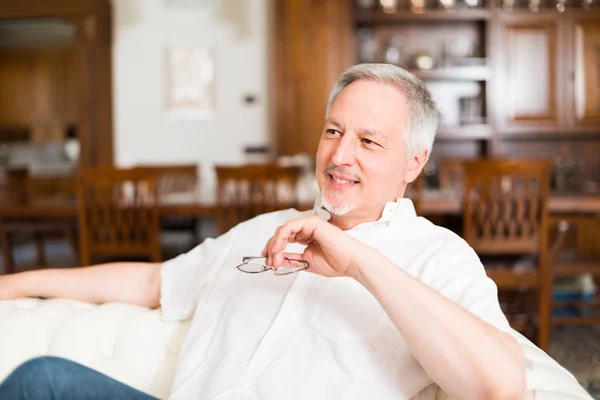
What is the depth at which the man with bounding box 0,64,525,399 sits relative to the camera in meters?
0.96

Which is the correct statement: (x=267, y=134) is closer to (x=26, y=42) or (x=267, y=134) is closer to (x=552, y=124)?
(x=552, y=124)

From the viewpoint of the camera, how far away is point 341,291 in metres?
1.21

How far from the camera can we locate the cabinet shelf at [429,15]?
16.6 feet

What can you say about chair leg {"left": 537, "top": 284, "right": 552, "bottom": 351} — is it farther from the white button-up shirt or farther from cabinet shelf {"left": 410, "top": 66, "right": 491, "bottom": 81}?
cabinet shelf {"left": 410, "top": 66, "right": 491, "bottom": 81}

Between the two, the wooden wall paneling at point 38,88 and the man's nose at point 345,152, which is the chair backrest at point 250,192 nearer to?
the man's nose at point 345,152

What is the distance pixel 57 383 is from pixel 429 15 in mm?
4706

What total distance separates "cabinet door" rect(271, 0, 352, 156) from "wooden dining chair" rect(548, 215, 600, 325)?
7.60 ft

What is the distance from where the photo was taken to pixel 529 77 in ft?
17.0

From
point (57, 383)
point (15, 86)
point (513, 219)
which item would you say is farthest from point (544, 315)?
point (15, 86)

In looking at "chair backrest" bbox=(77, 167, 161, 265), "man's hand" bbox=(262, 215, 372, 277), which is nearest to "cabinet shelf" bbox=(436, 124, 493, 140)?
"chair backrest" bbox=(77, 167, 161, 265)

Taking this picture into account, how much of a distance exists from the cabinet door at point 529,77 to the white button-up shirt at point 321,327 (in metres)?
4.25

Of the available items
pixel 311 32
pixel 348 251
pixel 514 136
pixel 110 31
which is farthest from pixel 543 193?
pixel 110 31

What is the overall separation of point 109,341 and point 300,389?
0.57 meters

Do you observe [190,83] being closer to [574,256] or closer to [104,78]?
[104,78]
